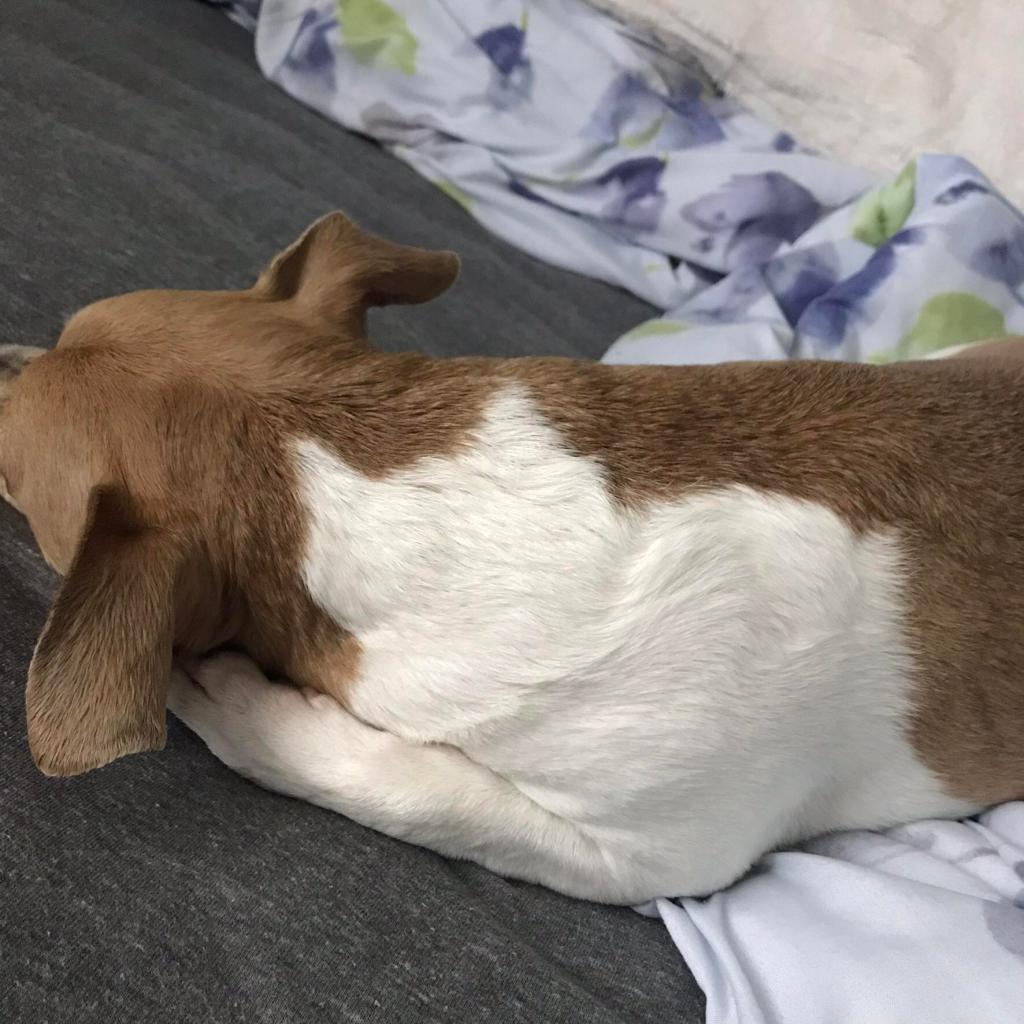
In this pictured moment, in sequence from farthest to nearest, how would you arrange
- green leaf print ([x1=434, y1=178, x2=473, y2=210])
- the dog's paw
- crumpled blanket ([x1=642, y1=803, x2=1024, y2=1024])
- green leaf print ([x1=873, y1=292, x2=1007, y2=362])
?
green leaf print ([x1=434, y1=178, x2=473, y2=210])
green leaf print ([x1=873, y1=292, x2=1007, y2=362])
the dog's paw
crumpled blanket ([x1=642, y1=803, x2=1024, y2=1024])

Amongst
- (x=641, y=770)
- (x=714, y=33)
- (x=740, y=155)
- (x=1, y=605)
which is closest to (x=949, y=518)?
(x=641, y=770)

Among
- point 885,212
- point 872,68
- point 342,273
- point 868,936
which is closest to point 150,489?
point 342,273

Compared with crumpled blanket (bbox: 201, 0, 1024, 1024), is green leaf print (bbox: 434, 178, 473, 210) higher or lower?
lower

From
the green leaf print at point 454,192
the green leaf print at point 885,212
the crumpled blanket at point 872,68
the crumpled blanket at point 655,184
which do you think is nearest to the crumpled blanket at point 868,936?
the crumpled blanket at point 655,184

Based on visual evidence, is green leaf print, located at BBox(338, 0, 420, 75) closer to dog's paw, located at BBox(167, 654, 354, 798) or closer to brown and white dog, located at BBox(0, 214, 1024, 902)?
brown and white dog, located at BBox(0, 214, 1024, 902)

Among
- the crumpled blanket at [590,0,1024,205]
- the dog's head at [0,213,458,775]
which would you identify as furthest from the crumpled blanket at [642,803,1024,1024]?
the crumpled blanket at [590,0,1024,205]

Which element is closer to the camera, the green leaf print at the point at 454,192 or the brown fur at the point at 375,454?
the brown fur at the point at 375,454

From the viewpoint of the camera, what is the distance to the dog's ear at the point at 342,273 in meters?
1.60

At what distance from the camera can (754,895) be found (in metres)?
1.48

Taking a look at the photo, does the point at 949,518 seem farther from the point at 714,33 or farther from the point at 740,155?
the point at 714,33

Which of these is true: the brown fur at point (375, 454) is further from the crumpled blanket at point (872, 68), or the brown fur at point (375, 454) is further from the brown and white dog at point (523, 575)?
the crumpled blanket at point (872, 68)

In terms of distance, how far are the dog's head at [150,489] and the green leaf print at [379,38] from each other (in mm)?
1686

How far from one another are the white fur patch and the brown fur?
4 centimetres

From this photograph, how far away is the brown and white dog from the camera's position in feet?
4.37
